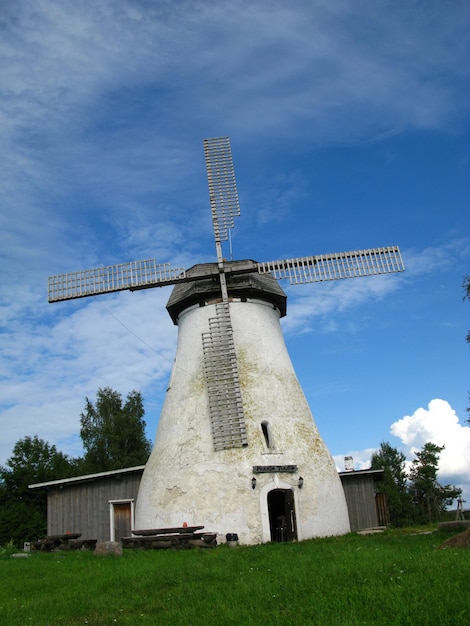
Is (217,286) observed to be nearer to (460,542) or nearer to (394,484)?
(460,542)

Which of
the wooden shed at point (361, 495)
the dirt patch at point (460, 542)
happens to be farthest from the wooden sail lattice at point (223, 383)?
the dirt patch at point (460, 542)

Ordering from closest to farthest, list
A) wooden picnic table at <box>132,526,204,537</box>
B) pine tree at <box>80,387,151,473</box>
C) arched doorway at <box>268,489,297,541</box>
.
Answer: wooden picnic table at <box>132,526,204,537</box>, arched doorway at <box>268,489,297,541</box>, pine tree at <box>80,387,151,473</box>

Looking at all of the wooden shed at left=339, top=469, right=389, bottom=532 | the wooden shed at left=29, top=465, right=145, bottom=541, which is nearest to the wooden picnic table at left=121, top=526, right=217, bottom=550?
the wooden shed at left=29, top=465, right=145, bottom=541

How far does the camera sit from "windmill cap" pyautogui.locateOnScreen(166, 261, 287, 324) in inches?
746

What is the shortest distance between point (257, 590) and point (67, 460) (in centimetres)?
3025

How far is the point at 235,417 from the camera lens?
54.7 feet

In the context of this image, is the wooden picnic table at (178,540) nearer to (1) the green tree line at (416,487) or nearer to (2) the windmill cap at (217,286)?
(2) the windmill cap at (217,286)

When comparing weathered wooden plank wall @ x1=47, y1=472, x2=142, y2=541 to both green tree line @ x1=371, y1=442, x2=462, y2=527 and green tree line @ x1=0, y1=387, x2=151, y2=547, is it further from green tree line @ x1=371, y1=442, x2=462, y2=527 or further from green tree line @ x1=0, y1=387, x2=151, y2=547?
green tree line @ x1=371, y1=442, x2=462, y2=527

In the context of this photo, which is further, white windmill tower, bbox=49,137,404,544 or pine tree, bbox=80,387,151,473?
pine tree, bbox=80,387,151,473

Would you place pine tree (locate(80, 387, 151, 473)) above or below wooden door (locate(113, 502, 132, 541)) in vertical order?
above

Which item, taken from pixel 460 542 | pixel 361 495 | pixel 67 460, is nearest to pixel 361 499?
Answer: pixel 361 495

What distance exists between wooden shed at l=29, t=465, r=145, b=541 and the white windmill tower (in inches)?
103

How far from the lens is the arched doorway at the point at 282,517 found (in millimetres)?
16203

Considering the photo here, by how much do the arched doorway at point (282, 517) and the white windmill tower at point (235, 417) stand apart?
3 cm
